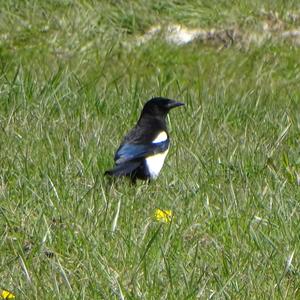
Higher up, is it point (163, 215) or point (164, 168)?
point (163, 215)

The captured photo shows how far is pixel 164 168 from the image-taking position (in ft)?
20.6

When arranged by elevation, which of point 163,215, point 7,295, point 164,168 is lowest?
point 164,168

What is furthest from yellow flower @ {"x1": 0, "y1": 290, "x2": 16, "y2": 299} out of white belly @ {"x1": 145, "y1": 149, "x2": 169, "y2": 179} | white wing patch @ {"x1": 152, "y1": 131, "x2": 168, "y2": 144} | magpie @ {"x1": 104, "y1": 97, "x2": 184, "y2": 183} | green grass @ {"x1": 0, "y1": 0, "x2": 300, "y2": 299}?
white wing patch @ {"x1": 152, "y1": 131, "x2": 168, "y2": 144}

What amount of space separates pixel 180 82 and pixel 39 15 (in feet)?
4.60

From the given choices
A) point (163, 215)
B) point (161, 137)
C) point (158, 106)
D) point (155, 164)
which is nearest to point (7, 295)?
point (163, 215)

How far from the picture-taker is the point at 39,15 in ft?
29.9

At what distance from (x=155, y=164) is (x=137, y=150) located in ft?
0.91

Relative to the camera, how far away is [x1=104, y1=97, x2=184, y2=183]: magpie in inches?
243

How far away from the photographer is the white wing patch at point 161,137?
648 cm

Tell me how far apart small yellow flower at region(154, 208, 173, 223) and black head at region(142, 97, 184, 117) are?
1.54 meters

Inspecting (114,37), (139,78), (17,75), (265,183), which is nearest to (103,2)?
(114,37)

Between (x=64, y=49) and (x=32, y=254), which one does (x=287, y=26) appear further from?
(x=32, y=254)

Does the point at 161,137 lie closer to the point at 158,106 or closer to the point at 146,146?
the point at 146,146

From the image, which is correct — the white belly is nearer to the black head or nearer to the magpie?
the magpie
